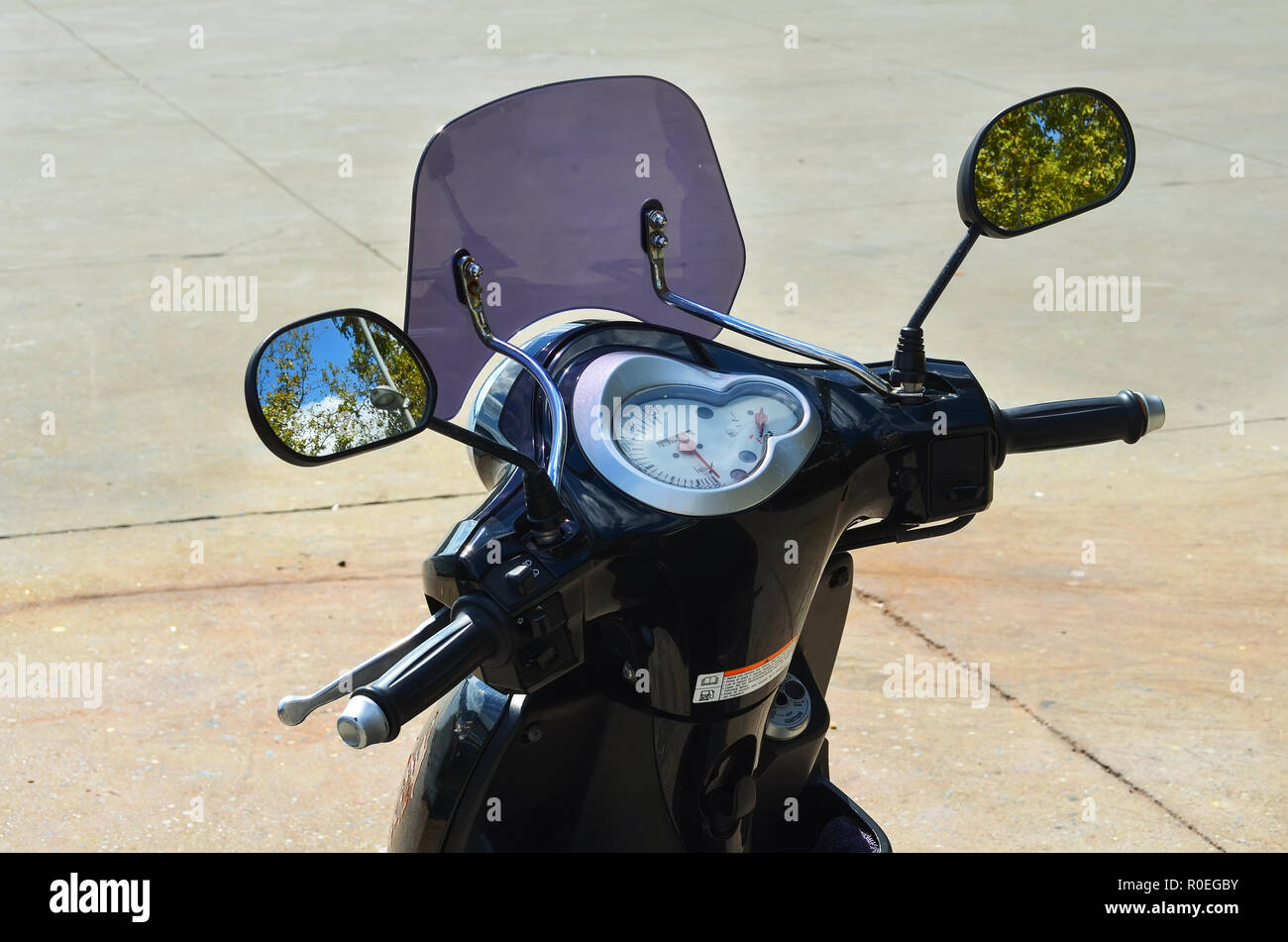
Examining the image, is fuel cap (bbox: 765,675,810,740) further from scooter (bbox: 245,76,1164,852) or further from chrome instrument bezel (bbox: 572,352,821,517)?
Answer: chrome instrument bezel (bbox: 572,352,821,517)

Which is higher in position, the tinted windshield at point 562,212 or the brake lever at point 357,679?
the tinted windshield at point 562,212

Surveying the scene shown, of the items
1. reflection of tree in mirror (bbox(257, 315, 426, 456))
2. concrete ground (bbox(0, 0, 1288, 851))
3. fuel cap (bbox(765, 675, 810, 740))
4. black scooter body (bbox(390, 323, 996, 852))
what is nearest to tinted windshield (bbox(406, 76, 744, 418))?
black scooter body (bbox(390, 323, 996, 852))

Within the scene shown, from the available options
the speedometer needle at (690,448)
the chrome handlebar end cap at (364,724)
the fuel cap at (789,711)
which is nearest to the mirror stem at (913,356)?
the speedometer needle at (690,448)

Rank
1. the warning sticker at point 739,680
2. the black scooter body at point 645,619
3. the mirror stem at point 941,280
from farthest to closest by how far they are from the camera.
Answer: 1. the mirror stem at point 941,280
2. the warning sticker at point 739,680
3. the black scooter body at point 645,619

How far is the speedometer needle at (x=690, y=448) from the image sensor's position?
1.62 metres

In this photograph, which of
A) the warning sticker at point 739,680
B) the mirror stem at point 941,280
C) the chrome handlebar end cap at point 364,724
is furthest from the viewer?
the mirror stem at point 941,280

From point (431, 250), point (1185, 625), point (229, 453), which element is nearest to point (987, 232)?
point (431, 250)

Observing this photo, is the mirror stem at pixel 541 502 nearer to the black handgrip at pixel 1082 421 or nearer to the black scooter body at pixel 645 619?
the black scooter body at pixel 645 619

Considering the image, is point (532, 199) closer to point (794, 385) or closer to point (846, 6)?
point (794, 385)

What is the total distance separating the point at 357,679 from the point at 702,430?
450 mm

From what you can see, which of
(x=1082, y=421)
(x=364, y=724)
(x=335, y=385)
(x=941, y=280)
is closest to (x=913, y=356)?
(x=941, y=280)

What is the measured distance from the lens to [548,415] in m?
1.69

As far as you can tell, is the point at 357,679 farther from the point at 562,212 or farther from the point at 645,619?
the point at 562,212

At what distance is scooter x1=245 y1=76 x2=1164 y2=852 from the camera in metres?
1.48
